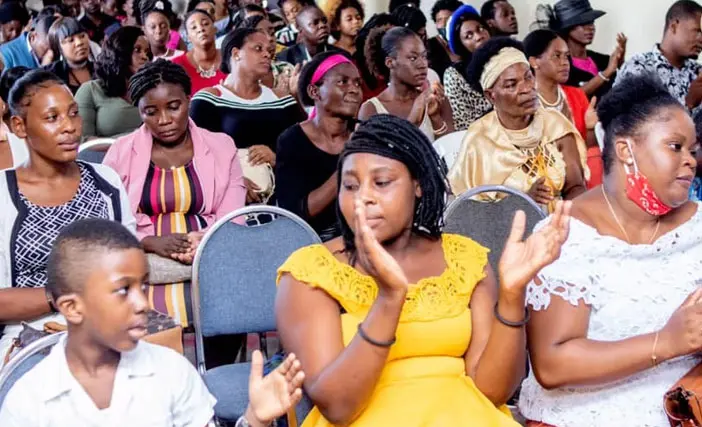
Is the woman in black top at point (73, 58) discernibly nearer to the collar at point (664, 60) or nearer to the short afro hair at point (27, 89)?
the short afro hair at point (27, 89)

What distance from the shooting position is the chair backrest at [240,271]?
303cm

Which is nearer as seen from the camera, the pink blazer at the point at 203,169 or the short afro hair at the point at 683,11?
the pink blazer at the point at 203,169

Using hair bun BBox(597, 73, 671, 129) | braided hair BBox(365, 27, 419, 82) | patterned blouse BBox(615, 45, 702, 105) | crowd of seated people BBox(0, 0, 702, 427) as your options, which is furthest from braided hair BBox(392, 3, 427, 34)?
hair bun BBox(597, 73, 671, 129)

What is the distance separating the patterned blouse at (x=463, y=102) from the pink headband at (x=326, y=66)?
997 millimetres

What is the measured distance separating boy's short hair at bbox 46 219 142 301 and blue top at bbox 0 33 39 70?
5.16 m

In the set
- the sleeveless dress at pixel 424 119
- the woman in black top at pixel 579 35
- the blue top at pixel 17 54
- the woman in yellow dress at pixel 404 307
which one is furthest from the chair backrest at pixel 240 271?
the blue top at pixel 17 54

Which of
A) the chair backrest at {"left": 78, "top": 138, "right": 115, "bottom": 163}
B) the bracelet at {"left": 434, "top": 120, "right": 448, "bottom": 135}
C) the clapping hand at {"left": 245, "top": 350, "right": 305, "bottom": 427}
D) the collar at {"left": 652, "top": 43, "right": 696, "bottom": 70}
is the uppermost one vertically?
the collar at {"left": 652, "top": 43, "right": 696, "bottom": 70}

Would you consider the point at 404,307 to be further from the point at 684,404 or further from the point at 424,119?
the point at 424,119

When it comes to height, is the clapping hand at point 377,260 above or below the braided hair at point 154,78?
below

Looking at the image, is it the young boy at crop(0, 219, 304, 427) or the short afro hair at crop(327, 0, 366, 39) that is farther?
the short afro hair at crop(327, 0, 366, 39)

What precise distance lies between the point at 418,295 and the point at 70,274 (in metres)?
0.76

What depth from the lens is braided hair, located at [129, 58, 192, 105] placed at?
144 inches

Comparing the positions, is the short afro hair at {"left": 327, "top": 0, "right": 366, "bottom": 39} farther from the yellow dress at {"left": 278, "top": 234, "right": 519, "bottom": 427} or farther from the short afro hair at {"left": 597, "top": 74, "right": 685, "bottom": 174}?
the yellow dress at {"left": 278, "top": 234, "right": 519, "bottom": 427}

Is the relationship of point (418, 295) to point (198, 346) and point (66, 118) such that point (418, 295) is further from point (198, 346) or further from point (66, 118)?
point (66, 118)
